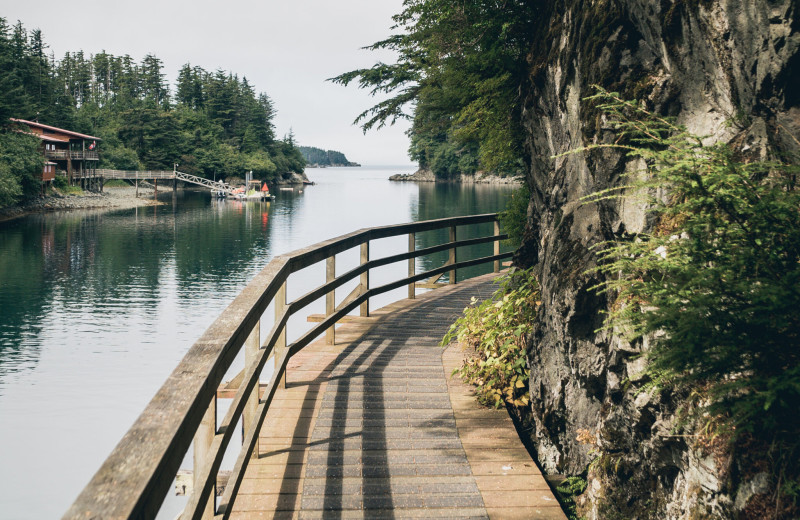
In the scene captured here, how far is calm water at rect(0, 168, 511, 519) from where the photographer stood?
15.4 meters

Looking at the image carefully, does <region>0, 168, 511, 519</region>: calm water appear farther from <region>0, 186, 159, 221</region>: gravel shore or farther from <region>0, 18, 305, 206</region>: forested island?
<region>0, 18, 305, 206</region>: forested island

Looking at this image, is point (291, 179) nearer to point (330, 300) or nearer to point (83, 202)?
point (83, 202)

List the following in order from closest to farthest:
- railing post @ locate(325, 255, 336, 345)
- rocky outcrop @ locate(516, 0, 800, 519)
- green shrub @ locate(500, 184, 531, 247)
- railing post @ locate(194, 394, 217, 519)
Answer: railing post @ locate(194, 394, 217, 519)
rocky outcrop @ locate(516, 0, 800, 519)
railing post @ locate(325, 255, 336, 345)
green shrub @ locate(500, 184, 531, 247)

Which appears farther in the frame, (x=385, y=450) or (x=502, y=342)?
(x=502, y=342)

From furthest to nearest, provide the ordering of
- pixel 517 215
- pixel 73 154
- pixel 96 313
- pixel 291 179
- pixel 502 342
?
pixel 291 179 → pixel 73 154 → pixel 96 313 → pixel 517 215 → pixel 502 342

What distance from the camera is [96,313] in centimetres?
2742

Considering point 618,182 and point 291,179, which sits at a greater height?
point 291,179

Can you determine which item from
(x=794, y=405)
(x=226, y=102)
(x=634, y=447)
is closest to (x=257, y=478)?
(x=634, y=447)

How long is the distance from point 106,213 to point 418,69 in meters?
54.4

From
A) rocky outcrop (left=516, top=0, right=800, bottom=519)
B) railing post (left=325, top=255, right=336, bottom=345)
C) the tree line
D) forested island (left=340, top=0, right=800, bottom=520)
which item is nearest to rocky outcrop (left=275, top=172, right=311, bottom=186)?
the tree line

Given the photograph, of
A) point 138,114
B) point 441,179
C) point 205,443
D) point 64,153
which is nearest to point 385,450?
point 205,443

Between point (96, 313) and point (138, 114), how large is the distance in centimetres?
8023

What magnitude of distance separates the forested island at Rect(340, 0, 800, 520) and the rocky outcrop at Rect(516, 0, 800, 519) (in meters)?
0.01

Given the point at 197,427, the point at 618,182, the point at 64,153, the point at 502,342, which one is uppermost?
the point at 64,153
